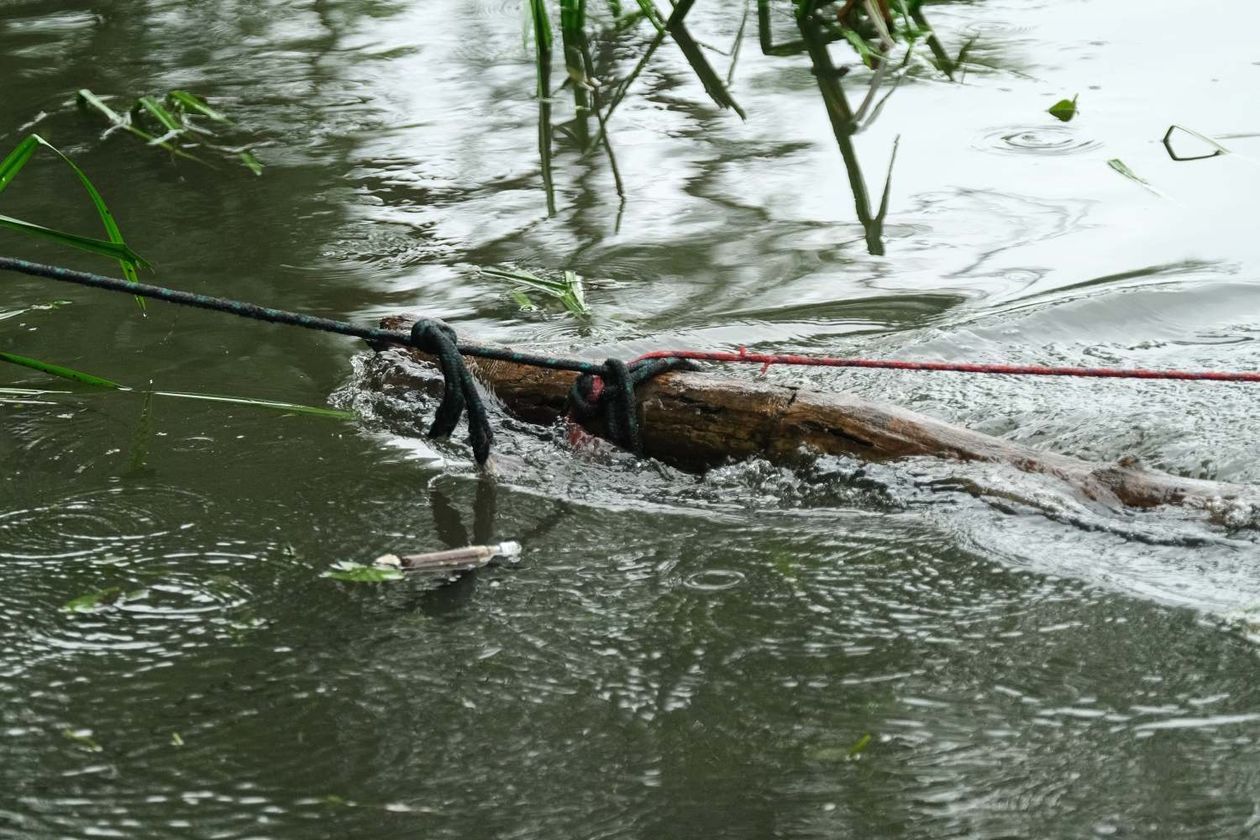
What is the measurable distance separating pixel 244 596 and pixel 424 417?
97cm

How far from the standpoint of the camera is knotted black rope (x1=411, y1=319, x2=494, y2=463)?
3.08m

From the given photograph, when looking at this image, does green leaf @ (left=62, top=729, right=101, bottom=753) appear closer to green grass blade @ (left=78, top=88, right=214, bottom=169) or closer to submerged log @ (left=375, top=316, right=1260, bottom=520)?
submerged log @ (left=375, top=316, right=1260, bottom=520)

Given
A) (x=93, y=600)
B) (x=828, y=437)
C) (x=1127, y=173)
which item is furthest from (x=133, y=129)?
(x=828, y=437)

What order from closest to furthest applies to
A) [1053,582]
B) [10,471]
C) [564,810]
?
[564,810] → [1053,582] → [10,471]

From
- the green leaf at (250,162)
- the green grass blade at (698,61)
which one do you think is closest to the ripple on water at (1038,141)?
the green grass blade at (698,61)

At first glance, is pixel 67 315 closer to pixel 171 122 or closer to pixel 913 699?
pixel 171 122

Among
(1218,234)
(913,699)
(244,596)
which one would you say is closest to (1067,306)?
(1218,234)

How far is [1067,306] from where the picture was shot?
4324mm

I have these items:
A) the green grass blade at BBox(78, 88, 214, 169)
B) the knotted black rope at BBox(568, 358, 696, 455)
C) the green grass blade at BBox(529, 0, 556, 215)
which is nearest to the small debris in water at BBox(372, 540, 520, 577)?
the knotted black rope at BBox(568, 358, 696, 455)

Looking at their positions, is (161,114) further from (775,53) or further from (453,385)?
(453,385)

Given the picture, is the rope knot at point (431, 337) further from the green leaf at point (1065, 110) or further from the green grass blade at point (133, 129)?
the green leaf at point (1065, 110)

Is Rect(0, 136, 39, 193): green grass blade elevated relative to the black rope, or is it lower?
elevated

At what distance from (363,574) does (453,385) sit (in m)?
0.52

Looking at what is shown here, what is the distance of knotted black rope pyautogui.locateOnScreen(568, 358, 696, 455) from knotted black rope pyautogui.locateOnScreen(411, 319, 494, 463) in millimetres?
229
